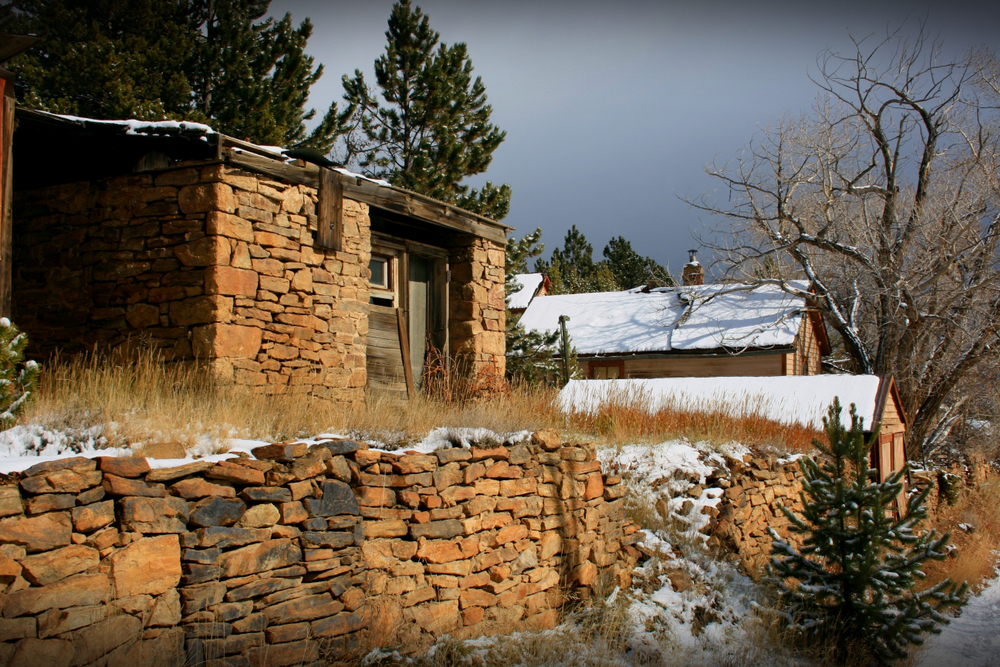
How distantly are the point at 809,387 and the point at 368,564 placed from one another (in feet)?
32.9

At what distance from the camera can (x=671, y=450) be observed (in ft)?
29.9

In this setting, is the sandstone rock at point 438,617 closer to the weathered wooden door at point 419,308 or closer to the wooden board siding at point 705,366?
the weathered wooden door at point 419,308

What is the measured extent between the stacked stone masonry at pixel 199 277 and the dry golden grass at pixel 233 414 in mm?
420

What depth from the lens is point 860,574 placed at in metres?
6.71

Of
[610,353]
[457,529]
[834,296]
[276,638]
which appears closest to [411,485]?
[457,529]

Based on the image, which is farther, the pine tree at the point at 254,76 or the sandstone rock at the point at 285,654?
the pine tree at the point at 254,76

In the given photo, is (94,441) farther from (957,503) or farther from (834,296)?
(834,296)

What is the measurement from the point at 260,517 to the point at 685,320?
19.0m

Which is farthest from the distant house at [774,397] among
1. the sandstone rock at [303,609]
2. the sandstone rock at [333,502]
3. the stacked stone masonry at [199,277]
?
the sandstone rock at [303,609]

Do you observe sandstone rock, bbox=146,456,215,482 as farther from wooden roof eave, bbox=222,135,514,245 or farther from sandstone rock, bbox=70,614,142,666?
wooden roof eave, bbox=222,135,514,245

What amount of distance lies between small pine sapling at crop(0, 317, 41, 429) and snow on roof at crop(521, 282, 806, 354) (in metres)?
17.9

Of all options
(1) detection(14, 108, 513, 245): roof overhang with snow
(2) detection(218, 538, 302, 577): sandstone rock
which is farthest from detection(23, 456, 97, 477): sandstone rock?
(1) detection(14, 108, 513, 245): roof overhang with snow

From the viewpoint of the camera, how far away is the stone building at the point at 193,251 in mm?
7297

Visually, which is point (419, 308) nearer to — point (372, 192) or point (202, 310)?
point (372, 192)
